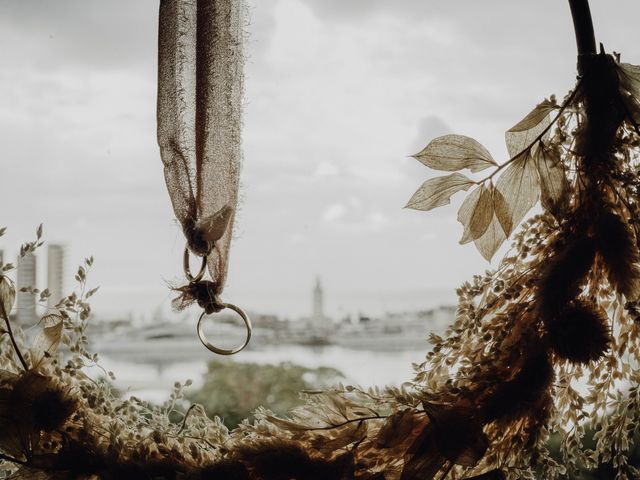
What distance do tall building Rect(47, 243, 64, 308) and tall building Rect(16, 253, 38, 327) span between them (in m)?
0.02

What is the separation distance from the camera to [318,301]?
3.45 ft

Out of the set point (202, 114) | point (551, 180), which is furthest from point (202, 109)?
point (551, 180)

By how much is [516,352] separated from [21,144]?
2.94 feet

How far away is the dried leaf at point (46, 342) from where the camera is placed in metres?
0.70

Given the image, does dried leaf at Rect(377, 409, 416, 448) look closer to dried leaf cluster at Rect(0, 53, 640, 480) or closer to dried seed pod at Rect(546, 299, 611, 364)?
dried leaf cluster at Rect(0, 53, 640, 480)

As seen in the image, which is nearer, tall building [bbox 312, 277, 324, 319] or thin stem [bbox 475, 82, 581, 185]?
thin stem [bbox 475, 82, 581, 185]

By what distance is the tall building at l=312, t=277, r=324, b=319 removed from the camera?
41.1 inches

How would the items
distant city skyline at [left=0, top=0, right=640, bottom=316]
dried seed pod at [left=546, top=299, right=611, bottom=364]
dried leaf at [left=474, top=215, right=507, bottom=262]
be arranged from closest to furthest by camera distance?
dried seed pod at [left=546, top=299, right=611, bottom=364], dried leaf at [left=474, top=215, right=507, bottom=262], distant city skyline at [left=0, top=0, right=640, bottom=316]

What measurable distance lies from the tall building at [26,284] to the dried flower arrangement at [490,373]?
31 cm

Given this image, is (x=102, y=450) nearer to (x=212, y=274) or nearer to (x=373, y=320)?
(x=212, y=274)

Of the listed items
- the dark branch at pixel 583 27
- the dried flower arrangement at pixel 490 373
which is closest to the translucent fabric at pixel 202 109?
the dried flower arrangement at pixel 490 373

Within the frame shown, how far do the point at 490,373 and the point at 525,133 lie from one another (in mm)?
273

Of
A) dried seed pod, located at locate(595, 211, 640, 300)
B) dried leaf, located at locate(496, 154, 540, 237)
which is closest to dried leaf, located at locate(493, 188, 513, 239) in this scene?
dried leaf, located at locate(496, 154, 540, 237)

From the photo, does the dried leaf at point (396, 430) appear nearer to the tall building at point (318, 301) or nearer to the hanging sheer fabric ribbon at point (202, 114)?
the hanging sheer fabric ribbon at point (202, 114)
